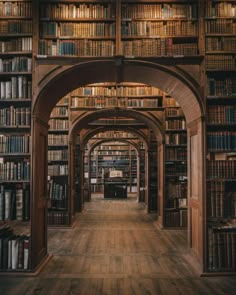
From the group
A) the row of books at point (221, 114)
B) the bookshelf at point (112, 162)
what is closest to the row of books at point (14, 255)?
the row of books at point (221, 114)

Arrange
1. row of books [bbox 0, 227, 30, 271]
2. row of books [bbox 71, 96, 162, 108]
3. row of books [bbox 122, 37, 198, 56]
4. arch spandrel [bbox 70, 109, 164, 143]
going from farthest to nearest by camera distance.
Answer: arch spandrel [bbox 70, 109, 164, 143], row of books [bbox 71, 96, 162, 108], row of books [bbox 122, 37, 198, 56], row of books [bbox 0, 227, 30, 271]

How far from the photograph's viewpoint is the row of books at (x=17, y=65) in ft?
16.5

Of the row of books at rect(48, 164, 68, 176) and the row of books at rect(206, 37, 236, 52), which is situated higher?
the row of books at rect(206, 37, 236, 52)

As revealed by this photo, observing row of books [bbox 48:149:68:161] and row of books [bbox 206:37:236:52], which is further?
row of books [bbox 48:149:68:161]

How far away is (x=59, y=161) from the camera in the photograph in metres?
8.94

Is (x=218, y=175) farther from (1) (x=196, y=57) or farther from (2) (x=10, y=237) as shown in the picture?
(2) (x=10, y=237)

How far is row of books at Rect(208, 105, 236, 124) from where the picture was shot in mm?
5055

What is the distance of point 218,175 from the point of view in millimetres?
4988

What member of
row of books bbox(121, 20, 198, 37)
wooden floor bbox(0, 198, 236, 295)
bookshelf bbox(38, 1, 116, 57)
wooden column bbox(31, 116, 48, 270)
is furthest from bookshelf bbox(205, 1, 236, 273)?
wooden column bbox(31, 116, 48, 270)

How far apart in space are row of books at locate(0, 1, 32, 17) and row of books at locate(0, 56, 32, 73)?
2.05ft

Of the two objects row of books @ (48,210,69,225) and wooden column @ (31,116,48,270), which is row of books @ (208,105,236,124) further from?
row of books @ (48,210,69,225)

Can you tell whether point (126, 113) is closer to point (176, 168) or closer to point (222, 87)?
point (176, 168)

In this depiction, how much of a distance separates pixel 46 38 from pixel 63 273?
3.43 meters

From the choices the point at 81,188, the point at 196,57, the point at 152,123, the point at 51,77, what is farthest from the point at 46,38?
the point at 81,188
